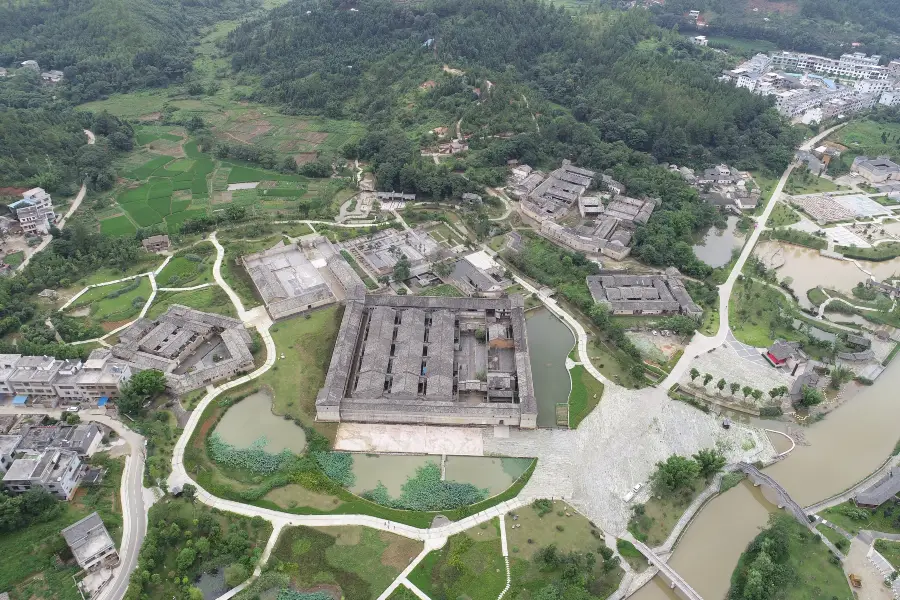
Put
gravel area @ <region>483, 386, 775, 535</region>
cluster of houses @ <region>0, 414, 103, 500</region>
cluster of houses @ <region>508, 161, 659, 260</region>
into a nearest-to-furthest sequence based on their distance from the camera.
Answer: cluster of houses @ <region>0, 414, 103, 500</region>
gravel area @ <region>483, 386, 775, 535</region>
cluster of houses @ <region>508, 161, 659, 260</region>

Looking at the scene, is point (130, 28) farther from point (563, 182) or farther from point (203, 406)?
point (203, 406)

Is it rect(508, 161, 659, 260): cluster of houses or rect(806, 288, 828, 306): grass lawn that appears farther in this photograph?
rect(508, 161, 659, 260): cluster of houses

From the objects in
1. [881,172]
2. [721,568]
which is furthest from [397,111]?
[721,568]

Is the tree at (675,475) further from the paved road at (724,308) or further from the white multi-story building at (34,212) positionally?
the white multi-story building at (34,212)

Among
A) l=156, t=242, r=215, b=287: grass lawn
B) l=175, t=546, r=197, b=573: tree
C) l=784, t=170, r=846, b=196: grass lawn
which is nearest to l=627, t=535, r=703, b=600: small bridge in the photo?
l=175, t=546, r=197, b=573: tree

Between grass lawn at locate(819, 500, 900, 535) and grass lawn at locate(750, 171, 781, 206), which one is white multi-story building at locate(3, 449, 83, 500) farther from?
grass lawn at locate(750, 171, 781, 206)
